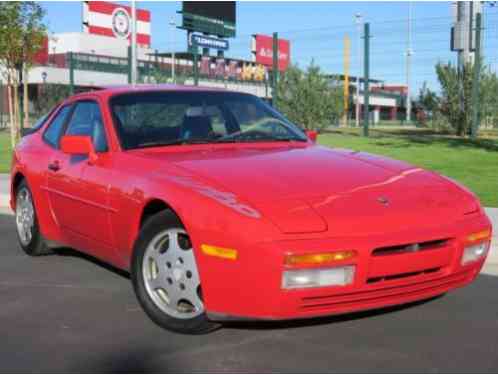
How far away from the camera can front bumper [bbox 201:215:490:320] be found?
3475mm

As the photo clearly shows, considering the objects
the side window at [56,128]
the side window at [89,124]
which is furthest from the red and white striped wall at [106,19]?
the side window at [89,124]

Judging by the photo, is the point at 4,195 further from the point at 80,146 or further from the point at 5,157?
the point at 5,157

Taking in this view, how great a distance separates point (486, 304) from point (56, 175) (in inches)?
124

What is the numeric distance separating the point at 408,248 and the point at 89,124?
2700mm

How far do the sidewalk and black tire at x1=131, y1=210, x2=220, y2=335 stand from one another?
2.80 metres

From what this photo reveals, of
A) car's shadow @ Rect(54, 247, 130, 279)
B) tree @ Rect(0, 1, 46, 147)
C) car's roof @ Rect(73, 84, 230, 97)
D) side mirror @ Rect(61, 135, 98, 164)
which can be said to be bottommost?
car's shadow @ Rect(54, 247, 130, 279)

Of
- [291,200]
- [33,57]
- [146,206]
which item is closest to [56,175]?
[146,206]

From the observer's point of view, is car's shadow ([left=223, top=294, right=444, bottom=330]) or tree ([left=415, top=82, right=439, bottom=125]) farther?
tree ([left=415, top=82, right=439, bottom=125])

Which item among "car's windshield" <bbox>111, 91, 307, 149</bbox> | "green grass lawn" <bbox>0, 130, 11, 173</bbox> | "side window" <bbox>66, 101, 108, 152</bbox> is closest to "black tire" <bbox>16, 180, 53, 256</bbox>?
"side window" <bbox>66, 101, 108, 152</bbox>

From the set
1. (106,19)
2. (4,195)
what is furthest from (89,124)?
(106,19)

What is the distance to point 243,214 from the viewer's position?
11.7 feet

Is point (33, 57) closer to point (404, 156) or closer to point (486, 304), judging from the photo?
point (404, 156)

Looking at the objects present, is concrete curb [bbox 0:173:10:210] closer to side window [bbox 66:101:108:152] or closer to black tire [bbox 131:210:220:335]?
side window [bbox 66:101:108:152]

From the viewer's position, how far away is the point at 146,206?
13.9ft
